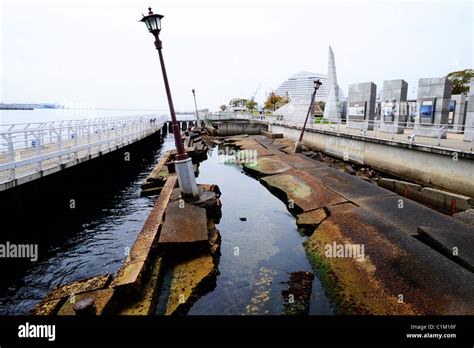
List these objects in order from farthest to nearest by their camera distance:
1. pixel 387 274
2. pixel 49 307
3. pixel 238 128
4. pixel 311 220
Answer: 1. pixel 238 128
2. pixel 311 220
3. pixel 387 274
4. pixel 49 307

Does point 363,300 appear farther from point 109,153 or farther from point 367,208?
point 109,153

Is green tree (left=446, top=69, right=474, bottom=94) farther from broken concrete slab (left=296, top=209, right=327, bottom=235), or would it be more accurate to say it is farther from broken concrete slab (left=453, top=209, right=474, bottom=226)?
broken concrete slab (left=296, top=209, right=327, bottom=235)

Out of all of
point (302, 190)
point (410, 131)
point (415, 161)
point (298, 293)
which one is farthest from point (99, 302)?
point (410, 131)

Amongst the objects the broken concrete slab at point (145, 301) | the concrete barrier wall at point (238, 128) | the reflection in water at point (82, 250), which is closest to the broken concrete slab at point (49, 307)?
the reflection in water at point (82, 250)

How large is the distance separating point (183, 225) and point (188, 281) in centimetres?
177

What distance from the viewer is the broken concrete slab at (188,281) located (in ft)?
17.5

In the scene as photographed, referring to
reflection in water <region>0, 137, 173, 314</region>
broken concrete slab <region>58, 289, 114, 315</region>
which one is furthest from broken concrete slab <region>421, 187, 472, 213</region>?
broken concrete slab <region>58, 289, 114, 315</region>

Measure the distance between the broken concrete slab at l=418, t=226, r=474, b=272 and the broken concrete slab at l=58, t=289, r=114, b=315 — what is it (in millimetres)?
6356

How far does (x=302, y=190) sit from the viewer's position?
37.6 feet

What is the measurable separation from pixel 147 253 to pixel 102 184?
9.96 metres

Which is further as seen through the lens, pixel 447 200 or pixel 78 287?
pixel 447 200

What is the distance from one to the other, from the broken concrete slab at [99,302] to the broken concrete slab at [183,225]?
1799mm

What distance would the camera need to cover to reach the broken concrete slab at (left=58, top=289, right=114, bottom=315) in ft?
15.2

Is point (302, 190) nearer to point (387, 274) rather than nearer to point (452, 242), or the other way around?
point (452, 242)
